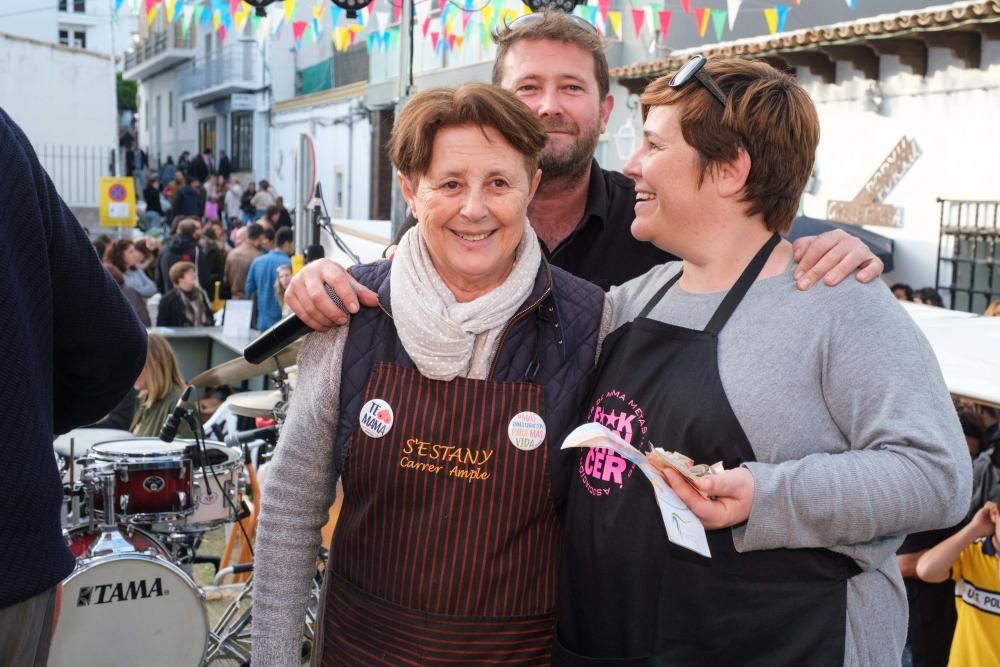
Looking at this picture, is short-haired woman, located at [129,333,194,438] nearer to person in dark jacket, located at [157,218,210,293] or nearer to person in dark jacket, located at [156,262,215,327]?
person in dark jacket, located at [156,262,215,327]

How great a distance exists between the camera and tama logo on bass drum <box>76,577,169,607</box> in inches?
207

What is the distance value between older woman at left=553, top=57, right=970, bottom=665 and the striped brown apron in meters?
0.09

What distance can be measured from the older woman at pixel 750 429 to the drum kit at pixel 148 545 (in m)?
3.34

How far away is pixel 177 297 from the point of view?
11859 mm

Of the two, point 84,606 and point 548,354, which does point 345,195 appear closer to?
point 84,606

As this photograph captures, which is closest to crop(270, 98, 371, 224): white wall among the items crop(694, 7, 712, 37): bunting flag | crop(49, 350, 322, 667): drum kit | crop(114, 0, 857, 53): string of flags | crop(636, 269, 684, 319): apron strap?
crop(114, 0, 857, 53): string of flags

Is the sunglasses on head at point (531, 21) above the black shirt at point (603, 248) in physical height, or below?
above

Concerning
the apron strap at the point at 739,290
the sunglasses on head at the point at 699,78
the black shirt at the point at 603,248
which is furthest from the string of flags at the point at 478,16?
the apron strap at the point at 739,290

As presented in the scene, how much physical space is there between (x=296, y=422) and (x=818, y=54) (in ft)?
36.9

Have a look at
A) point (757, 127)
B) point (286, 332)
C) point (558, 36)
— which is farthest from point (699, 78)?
point (558, 36)

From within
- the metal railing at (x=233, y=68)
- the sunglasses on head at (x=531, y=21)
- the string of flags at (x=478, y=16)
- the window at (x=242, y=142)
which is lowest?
the sunglasses on head at (x=531, y=21)

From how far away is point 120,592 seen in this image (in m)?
5.32

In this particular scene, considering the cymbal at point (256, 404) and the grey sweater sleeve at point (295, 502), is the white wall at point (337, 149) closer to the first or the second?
the cymbal at point (256, 404)

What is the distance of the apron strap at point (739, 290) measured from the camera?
2029mm
